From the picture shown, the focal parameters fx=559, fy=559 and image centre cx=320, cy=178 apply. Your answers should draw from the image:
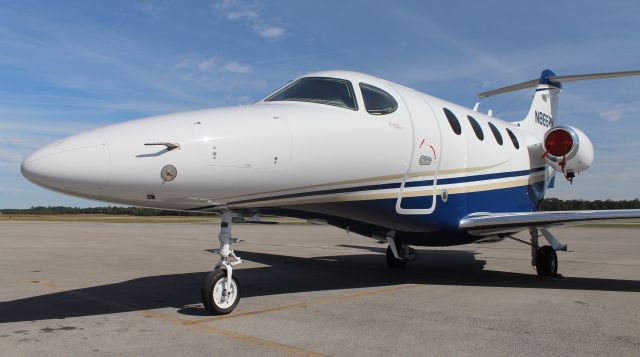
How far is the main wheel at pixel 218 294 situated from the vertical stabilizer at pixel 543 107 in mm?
10024

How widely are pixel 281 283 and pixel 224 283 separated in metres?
3.04

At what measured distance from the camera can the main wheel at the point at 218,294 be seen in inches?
249

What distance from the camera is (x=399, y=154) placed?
770cm

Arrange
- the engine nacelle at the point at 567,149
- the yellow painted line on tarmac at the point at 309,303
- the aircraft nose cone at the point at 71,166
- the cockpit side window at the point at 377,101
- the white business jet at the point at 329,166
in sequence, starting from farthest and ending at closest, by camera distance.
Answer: the engine nacelle at the point at 567,149
the cockpit side window at the point at 377,101
the yellow painted line on tarmac at the point at 309,303
the white business jet at the point at 329,166
the aircraft nose cone at the point at 71,166

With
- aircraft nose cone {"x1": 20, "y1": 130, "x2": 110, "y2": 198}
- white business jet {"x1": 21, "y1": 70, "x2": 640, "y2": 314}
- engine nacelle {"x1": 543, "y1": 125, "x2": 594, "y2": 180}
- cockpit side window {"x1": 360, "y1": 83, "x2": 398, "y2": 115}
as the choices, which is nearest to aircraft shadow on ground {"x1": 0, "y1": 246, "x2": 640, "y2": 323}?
white business jet {"x1": 21, "y1": 70, "x2": 640, "y2": 314}

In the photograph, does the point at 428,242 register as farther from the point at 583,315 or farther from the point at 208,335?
the point at 208,335

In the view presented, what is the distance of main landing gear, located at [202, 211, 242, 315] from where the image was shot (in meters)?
6.34

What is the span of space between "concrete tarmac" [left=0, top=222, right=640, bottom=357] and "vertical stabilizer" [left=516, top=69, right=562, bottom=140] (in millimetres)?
3826

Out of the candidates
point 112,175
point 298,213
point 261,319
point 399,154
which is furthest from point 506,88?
point 112,175

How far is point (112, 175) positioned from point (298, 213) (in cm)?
273

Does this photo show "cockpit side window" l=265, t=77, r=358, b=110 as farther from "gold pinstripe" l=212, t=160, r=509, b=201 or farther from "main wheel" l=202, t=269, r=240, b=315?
"main wheel" l=202, t=269, r=240, b=315

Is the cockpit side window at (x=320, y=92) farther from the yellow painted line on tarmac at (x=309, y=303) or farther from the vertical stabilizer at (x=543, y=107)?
the vertical stabilizer at (x=543, y=107)

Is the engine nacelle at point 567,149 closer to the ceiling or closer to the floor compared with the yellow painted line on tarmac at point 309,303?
closer to the ceiling

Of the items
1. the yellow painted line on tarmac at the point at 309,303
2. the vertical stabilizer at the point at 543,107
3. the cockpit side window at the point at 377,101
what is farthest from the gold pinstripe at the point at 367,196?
the vertical stabilizer at the point at 543,107
